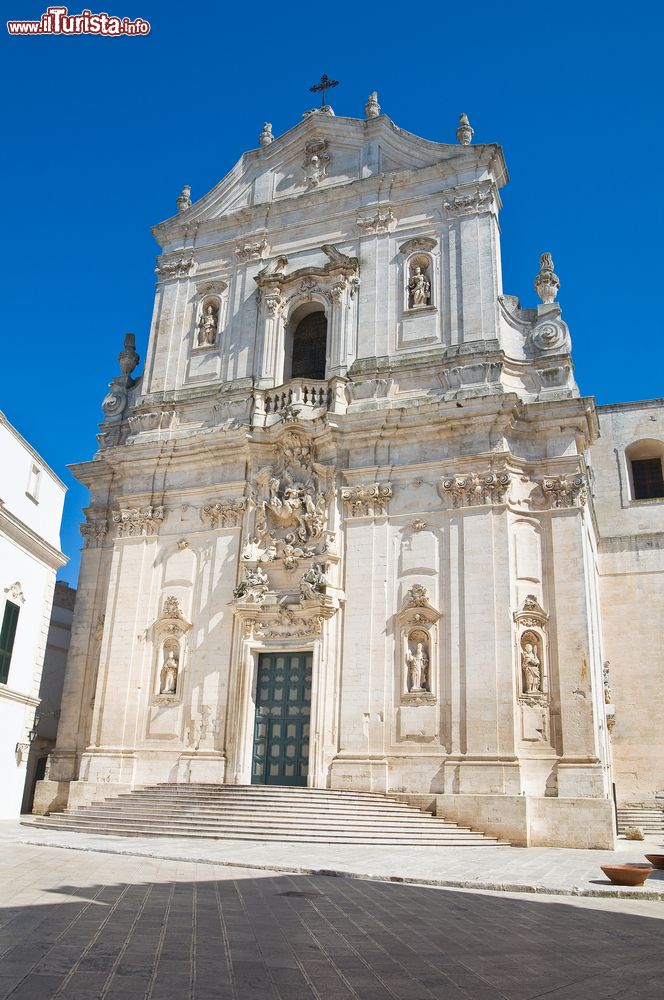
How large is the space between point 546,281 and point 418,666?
36.1ft

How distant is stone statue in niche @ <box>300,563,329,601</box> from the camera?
21.3m

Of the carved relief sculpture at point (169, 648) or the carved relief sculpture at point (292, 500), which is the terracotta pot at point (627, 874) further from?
the carved relief sculpture at point (169, 648)

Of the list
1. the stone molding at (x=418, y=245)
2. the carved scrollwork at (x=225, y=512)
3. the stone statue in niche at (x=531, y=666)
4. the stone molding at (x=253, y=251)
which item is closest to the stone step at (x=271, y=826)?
the stone statue in niche at (x=531, y=666)

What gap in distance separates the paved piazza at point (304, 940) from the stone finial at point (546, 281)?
54.3ft

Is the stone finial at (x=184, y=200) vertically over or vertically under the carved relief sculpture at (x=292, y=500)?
over

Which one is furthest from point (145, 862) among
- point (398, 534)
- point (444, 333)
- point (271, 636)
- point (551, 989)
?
point (444, 333)

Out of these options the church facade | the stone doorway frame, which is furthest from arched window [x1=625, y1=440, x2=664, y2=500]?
the stone doorway frame

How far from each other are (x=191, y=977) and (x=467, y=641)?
48.6 ft

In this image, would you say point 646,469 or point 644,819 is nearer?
point 644,819

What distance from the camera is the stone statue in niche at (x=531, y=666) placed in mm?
19641

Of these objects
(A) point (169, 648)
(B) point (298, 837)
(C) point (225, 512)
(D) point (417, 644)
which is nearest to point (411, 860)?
(B) point (298, 837)

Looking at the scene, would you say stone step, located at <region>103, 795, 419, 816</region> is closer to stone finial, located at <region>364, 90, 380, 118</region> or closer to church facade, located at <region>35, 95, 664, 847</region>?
church facade, located at <region>35, 95, 664, 847</region>

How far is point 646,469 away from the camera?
99.5ft

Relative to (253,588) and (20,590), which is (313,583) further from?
(20,590)
